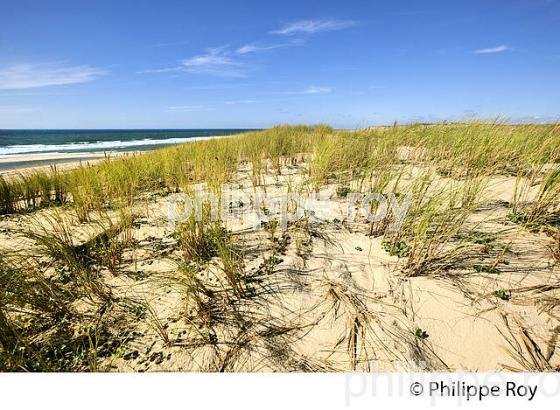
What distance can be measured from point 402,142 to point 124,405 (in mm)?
6987

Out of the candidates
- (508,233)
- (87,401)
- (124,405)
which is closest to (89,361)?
(87,401)

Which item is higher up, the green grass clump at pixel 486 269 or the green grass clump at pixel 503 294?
the green grass clump at pixel 486 269

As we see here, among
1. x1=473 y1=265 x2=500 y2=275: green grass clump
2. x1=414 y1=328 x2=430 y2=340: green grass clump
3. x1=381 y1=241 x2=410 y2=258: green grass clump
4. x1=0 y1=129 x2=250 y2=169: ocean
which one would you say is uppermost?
x1=0 y1=129 x2=250 y2=169: ocean

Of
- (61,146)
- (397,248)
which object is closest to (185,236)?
(397,248)

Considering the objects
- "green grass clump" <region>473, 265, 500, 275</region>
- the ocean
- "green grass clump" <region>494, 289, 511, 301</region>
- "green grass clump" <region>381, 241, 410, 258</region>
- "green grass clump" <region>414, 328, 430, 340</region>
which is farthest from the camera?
the ocean

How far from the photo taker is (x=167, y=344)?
1.68 metres

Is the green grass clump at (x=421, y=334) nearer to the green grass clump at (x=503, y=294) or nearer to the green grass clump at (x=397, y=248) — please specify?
the green grass clump at (x=503, y=294)

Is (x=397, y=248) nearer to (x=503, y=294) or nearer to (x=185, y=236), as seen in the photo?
(x=503, y=294)

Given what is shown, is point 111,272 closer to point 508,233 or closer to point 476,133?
point 508,233

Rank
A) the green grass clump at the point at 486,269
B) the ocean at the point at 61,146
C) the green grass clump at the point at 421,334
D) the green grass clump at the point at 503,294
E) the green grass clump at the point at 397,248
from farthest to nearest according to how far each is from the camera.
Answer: the ocean at the point at 61,146
the green grass clump at the point at 397,248
the green grass clump at the point at 486,269
the green grass clump at the point at 503,294
the green grass clump at the point at 421,334

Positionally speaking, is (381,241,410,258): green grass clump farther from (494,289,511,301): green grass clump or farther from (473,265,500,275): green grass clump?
(494,289,511,301): green grass clump

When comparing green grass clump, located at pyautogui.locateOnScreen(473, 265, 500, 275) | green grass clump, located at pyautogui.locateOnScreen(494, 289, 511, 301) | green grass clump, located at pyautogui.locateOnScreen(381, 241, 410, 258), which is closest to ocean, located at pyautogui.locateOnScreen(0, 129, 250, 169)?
green grass clump, located at pyautogui.locateOnScreen(381, 241, 410, 258)

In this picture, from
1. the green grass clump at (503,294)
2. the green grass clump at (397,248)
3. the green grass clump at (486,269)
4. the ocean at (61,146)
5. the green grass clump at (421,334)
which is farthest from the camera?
the ocean at (61,146)

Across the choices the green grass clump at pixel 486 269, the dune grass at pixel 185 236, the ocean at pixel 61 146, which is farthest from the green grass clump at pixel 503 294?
the ocean at pixel 61 146
